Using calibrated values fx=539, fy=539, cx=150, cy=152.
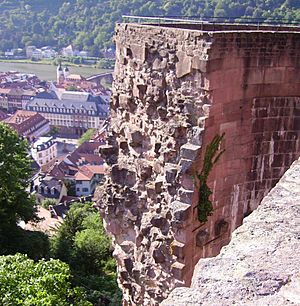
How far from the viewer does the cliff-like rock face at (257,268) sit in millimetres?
3088

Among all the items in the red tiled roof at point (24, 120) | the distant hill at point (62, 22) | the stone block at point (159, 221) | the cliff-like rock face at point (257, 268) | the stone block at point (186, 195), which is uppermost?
the cliff-like rock face at point (257, 268)

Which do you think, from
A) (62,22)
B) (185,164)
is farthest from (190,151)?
(62,22)

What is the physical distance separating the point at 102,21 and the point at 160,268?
5005 inches

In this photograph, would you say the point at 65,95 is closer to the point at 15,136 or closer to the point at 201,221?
the point at 15,136

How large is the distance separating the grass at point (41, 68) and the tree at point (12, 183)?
9099 cm

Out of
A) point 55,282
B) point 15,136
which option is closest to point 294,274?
point 55,282

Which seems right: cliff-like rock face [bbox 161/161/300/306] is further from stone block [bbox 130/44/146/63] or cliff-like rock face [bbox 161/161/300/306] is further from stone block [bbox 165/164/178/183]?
stone block [bbox 130/44/146/63]

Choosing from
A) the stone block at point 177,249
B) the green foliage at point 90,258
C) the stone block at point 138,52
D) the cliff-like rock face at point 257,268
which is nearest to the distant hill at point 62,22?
the green foliage at point 90,258

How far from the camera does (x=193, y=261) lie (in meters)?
7.87

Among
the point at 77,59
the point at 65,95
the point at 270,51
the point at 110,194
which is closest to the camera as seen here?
the point at 270,51

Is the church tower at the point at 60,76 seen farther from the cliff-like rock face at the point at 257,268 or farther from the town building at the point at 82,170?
the cliff-like rock face at the point at 257,268

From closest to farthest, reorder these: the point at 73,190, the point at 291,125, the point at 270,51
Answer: the point at 270,51, the point at 291,125, the point at 73,190

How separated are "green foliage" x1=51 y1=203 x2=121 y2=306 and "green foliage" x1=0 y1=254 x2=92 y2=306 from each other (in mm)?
7215

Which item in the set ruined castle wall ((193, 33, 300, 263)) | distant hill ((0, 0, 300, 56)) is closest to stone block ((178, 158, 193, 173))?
ruined castle wall ((193, 33, 300, 263))
